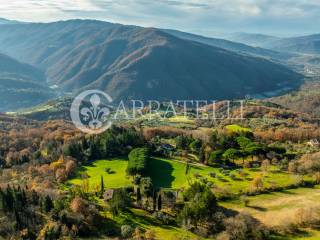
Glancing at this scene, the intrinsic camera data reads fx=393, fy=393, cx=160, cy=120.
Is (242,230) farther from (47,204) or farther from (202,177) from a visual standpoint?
(47,204)

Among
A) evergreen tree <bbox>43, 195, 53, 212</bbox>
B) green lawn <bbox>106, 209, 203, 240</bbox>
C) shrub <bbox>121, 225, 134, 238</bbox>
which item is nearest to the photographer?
shrub <bbox>121, 225, 134, 238</bbox>

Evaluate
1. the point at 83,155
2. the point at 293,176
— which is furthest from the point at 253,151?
the point at 83,155

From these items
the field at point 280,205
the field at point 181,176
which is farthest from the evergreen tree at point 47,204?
the field at point 280,205

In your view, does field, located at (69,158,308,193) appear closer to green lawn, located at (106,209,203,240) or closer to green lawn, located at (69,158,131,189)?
green lawn, located at (69,158,131,189)

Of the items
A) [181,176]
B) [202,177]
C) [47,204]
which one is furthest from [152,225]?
[181,176]

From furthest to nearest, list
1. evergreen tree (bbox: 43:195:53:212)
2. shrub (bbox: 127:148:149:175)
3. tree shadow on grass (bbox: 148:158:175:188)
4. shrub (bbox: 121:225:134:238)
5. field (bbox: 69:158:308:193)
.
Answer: shrub (bbox: 127:148:149:175), tree shadow on grass (bbox: 148:158:175:188), field (bbox: 69:158:308:193), evergreen tree (bbox: 43:195:53:212), shrub (bbox: 121:225:134:238)

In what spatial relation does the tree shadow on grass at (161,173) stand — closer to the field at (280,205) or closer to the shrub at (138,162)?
the shrub at (138,162)

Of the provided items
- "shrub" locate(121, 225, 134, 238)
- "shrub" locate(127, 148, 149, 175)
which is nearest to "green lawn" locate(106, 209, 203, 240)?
"shrub" locate(121, 225, 134, 238)

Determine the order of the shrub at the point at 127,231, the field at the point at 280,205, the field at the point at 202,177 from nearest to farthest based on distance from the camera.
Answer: the shrub at the point at 127,231, the field at the point at 202,177, the field at the point at 280,205
